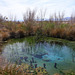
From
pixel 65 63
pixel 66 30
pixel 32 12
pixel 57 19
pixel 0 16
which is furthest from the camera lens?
pixel 0 16

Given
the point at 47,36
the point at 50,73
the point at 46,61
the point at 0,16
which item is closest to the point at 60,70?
the point at 50,73

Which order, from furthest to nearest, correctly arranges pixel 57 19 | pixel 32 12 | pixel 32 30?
pixel 32 12, pixel 57 19, pixel 32 30

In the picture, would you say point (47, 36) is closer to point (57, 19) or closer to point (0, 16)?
point (57, 19)

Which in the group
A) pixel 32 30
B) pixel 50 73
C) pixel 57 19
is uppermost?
pixel 57 19

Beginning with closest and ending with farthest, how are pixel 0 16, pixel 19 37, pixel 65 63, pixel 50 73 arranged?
pixel 50 73
pixel 65 63
pixel 19 37
pixel 0 16

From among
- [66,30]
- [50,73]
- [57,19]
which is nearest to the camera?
[50,73]

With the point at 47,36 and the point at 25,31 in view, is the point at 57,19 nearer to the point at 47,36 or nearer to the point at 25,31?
the point at 47,36

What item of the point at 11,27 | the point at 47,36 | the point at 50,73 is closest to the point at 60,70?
the point at 50,73

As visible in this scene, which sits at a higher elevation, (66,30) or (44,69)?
(66,30)

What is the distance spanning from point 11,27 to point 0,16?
13.9 ft

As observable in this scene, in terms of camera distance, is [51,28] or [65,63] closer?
[65,63]

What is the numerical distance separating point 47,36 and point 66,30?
184 centimetres

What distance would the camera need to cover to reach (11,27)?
10164 millimetres

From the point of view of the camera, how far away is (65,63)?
3830 mm
